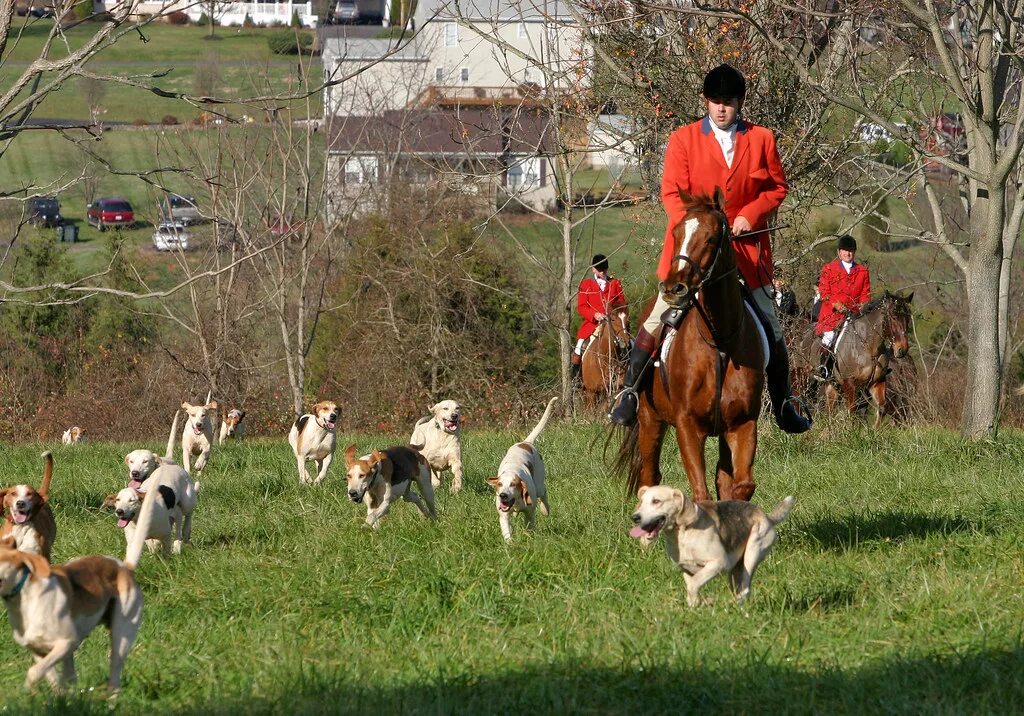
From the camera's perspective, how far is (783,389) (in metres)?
7.46

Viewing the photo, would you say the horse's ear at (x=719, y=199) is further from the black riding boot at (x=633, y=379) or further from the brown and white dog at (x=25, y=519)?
the brown and white dog at (x=25, y=519)

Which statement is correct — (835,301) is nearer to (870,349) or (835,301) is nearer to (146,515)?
(870,349)

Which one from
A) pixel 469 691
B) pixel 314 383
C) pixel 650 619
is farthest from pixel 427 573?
pixel 314 383

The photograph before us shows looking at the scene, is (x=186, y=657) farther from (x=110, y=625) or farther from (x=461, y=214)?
(x=461, y=214)

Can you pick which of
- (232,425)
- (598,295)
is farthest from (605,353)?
(232,425)

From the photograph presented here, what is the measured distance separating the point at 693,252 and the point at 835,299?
10233 millimetres

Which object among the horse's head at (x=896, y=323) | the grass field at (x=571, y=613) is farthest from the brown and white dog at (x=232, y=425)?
the horse's head at (x=896, y=323)

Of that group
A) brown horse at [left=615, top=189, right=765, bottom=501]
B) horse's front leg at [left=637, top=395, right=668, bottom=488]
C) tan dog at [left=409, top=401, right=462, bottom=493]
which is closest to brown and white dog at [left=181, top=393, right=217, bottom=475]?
tan dog at [left=409, top=401, right=462, bottom=493]

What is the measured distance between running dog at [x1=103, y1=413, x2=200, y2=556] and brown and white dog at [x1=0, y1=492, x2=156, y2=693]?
7.13ft

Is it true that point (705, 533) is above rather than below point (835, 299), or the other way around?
above

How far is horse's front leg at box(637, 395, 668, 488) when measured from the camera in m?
7.59

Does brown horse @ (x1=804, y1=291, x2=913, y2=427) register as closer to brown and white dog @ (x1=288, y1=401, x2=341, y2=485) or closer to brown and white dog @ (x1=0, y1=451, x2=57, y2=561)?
brown and white dog @ (x1=288, y1=401, x2=341, y2=485)

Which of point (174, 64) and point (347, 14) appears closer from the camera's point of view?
point (347, 14)

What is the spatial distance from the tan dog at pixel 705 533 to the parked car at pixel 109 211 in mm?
39026
